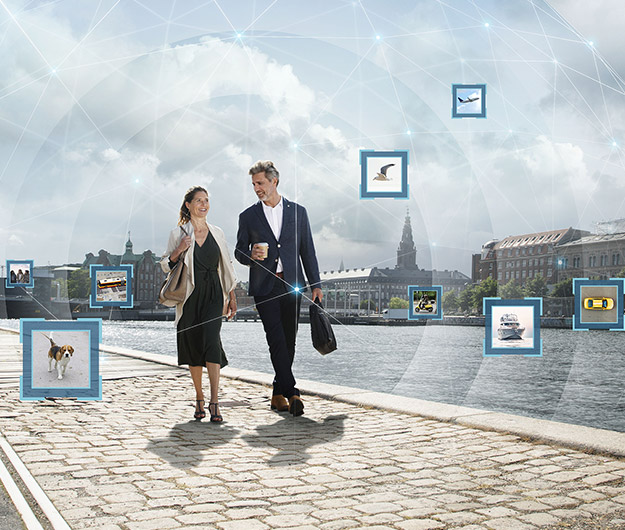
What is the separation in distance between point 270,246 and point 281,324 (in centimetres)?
77

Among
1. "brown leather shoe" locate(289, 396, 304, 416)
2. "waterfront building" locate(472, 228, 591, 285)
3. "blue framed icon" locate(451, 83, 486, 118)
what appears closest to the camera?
"brown leather shoe" locate(289, 396, 304, 416)

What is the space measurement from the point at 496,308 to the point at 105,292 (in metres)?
3.91

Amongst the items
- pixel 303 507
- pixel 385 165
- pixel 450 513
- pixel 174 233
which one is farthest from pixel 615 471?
pixel 174 233

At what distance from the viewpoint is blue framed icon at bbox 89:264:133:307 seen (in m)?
6.97

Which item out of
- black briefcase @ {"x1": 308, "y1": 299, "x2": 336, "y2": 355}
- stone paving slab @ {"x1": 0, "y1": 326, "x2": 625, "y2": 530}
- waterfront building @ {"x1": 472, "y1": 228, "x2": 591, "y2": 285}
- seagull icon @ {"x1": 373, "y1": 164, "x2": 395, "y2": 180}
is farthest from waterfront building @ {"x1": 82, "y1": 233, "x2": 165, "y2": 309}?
waterfront building @ {"x1": 472, "y1": 228, "x2": 591, "y2": 285}

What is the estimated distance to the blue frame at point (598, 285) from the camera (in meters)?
6.12

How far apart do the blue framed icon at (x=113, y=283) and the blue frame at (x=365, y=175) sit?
A: 2.56m

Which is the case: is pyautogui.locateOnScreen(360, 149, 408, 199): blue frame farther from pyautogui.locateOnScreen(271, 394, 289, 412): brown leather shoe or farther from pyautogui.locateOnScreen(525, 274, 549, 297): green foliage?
pyautogui.locateOnScreen(525, 274, 549, 297): green foliage

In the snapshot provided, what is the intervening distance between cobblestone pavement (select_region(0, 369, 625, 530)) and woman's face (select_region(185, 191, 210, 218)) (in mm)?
1840

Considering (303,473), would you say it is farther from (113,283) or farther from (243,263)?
(113,283)

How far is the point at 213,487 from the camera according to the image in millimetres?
3881

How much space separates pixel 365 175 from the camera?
21.1 feet

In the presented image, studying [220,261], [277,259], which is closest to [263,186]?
[277,259]

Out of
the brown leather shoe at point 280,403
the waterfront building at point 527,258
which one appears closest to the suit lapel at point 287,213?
the brown leather shoe at point 280,403
